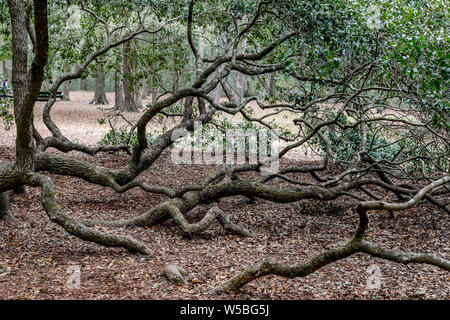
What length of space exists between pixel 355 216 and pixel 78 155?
7.17 meters

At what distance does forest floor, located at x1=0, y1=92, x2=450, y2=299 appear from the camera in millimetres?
4551

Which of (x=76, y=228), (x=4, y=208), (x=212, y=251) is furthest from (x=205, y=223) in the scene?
(x=4, y=208)

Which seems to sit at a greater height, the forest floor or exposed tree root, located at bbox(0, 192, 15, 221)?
exposed tree root, located at bbox(0, 192, 15, 221)

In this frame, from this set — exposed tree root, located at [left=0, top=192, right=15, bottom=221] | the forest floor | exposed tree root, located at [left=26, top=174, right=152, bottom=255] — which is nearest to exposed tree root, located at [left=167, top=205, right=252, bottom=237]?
the forest floor

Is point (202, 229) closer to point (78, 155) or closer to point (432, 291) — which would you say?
point (432, 291)

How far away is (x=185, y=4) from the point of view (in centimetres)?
847

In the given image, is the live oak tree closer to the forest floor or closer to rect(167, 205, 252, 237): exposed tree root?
rect(167, 205, 252, 237): exposed tree root

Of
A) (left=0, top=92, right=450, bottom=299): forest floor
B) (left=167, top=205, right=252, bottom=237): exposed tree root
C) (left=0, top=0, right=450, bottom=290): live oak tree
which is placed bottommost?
(left=0, top=92, right=450, bottom=299): forest floor

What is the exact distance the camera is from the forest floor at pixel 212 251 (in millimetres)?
4551

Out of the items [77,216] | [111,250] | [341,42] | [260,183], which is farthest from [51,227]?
[341,42]

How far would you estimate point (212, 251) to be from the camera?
19.2 ft

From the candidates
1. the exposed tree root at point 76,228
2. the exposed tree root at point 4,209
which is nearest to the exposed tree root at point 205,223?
the exposed tree root at point 76,228

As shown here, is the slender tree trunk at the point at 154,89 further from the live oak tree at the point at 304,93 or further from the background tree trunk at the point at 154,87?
the live oak tree at the point at 304,93

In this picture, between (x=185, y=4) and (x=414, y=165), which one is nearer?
(x=185, y=4)
